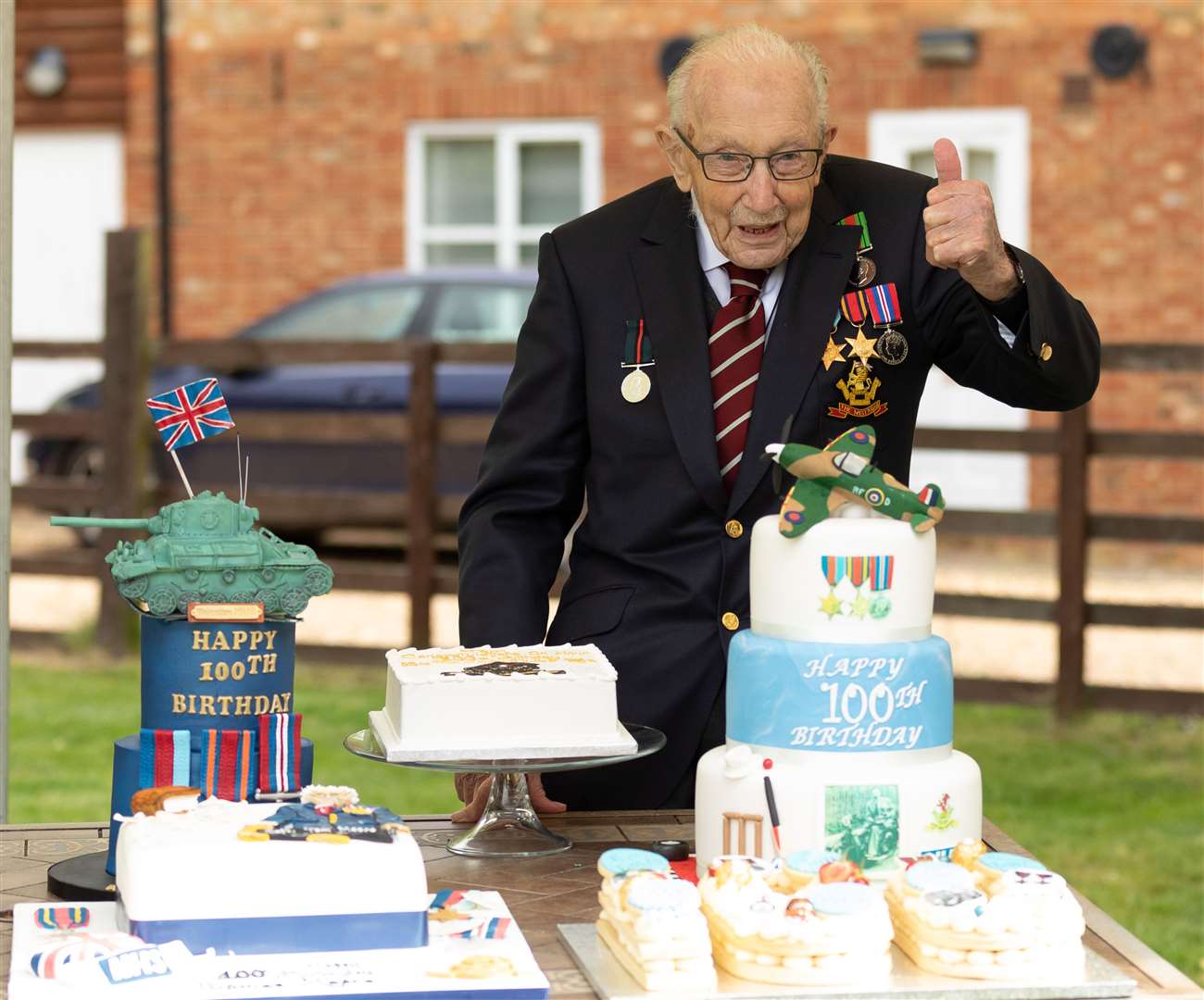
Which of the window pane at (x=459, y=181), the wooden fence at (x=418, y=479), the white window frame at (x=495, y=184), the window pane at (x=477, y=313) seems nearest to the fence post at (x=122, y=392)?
the wooden fence at (x=418, y=479)

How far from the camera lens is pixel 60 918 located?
2.01 m

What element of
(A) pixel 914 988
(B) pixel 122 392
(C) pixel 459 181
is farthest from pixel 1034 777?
(C) pixel 459 181

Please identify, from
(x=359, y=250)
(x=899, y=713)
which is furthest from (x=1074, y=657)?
(x=359, y=250)

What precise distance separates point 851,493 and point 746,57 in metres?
0.76

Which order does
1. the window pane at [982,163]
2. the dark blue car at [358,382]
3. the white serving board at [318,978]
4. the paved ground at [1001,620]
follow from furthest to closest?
1. the window pane at [982,163]
2. the dark blue car at [358,382]
3. the paved ground at [1001,620]
4. the white serving board at [318,978]

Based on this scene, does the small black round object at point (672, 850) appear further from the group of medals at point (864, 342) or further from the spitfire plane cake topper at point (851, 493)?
the group of medals at point (864, 342)

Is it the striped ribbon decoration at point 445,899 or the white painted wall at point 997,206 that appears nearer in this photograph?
the striped ribbon decoration at point 445,899

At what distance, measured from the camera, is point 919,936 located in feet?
6.16

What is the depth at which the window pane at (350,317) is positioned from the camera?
10469 millimetres

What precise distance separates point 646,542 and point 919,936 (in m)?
1.06

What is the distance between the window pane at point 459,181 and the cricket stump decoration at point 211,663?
11.1 metres

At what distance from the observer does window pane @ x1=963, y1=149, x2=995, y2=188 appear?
40.8 feet

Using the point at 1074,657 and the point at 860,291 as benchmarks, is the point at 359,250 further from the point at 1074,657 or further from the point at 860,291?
the point at 860,291

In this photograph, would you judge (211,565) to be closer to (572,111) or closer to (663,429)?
(663,429)
